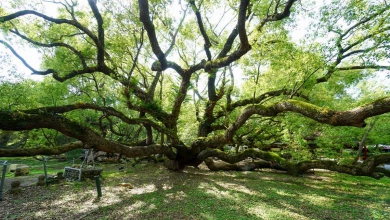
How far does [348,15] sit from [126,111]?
16.8 meters

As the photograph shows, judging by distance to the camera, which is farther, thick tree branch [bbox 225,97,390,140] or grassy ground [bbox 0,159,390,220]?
grassy ground [bbox 0,159,390,220]

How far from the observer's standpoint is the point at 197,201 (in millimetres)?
5719

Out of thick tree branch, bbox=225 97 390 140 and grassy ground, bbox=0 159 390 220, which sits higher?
thick tree branch, bbox=225 97 390 140

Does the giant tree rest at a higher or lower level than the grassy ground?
higher

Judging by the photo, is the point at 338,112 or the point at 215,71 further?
the point at 215,71

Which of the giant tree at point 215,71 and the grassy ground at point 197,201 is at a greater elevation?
the giant tree at point 215,71

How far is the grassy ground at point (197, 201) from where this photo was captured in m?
4.77

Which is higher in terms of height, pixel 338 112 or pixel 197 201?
pixel 338 112

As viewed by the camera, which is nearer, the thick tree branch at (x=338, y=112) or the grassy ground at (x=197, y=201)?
the thick tree branch at (x=338, y=112)

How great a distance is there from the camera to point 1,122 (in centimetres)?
396

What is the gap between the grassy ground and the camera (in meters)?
4.77

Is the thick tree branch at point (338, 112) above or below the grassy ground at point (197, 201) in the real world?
above

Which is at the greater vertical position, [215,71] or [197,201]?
[215,71]

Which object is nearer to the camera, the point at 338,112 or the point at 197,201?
the point at 338,112
